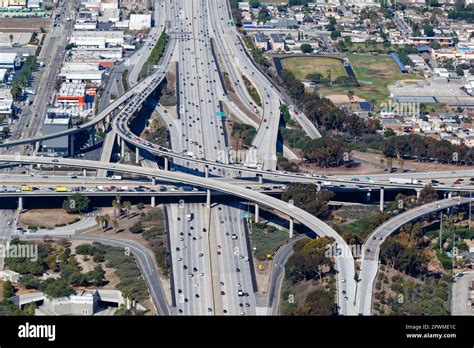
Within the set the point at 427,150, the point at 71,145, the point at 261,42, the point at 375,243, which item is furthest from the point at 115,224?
the point at 261,42

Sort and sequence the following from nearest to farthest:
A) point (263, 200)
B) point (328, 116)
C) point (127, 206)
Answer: point (263, 200), point (127, 206), point (328, 116)

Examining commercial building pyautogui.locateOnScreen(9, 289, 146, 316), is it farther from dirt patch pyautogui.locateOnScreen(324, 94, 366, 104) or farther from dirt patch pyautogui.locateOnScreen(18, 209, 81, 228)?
dirt patch pyautogui.locateOnScreen(324, 94, 366, 104)

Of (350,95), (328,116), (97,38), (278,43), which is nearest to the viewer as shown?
(328,116)

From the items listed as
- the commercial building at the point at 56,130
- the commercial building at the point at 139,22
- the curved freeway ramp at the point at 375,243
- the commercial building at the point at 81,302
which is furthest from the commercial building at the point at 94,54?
the commercial building at the point at 81,302

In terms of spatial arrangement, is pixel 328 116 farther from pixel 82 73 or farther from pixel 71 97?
pixel 82 73

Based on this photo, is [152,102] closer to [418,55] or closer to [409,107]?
[409,107]

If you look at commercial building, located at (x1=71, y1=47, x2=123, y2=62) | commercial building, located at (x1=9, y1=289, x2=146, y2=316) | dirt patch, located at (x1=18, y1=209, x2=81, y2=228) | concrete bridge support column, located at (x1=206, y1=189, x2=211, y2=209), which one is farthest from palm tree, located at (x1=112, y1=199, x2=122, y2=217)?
commercial building, located at (x1=71, y1=47, x2=123, y2=62)
